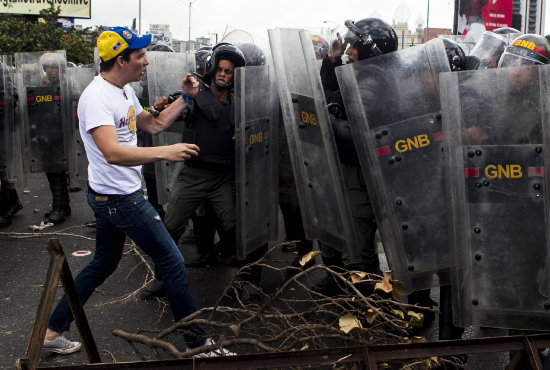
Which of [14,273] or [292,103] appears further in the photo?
[14,273]

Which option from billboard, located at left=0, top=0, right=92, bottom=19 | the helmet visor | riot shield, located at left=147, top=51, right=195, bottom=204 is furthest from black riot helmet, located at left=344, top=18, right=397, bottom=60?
billboard, located at left=0, top=0, right=92, bottom=19

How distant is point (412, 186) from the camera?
363 cm

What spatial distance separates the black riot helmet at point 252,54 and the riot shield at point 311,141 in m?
1.09

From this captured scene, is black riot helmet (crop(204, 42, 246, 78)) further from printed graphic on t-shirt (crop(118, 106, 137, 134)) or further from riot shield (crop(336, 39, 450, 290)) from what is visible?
riot shield (crop(336, 39, 450, 290))

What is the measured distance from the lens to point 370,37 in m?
3.95

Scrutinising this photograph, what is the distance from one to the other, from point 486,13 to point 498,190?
75.5 feet

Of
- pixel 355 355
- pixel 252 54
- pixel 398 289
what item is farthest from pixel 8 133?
pixel 355 355

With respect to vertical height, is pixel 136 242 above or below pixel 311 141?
below

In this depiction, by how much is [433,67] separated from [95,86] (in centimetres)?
175

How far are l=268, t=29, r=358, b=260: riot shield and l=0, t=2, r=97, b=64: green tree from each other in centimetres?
1599

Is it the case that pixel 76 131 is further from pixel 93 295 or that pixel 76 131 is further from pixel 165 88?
pixel 93 295

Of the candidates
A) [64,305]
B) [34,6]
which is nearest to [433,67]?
[64,305]

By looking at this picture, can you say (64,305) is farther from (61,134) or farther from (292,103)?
(61,134)

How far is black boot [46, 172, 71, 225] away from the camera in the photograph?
24.6 feet
